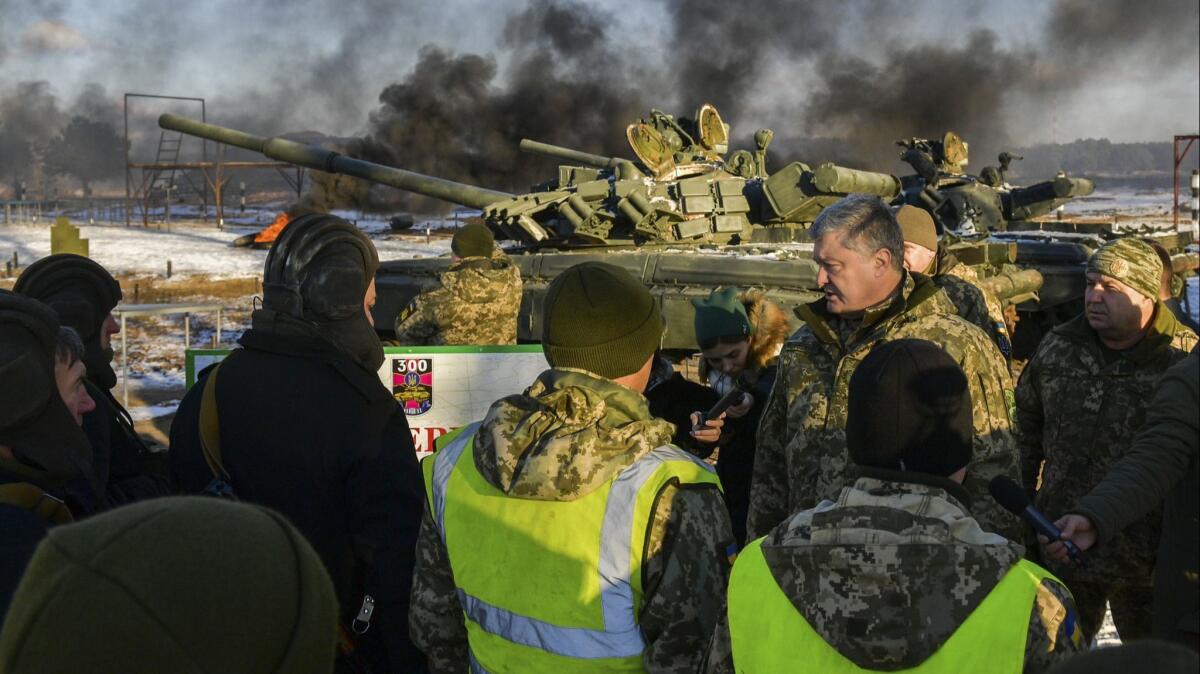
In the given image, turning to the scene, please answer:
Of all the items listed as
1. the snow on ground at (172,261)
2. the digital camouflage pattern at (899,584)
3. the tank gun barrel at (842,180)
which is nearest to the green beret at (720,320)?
the digital camouflage pattern at (899,584)

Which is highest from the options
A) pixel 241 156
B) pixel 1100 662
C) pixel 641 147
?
pixel 241 156

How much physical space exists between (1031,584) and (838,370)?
1.57m

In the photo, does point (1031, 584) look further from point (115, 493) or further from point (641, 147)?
point (641, 147)

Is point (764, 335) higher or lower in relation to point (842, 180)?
lower

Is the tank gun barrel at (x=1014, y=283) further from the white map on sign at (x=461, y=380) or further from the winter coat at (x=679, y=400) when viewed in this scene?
the winter coat at (x=679, y=400)

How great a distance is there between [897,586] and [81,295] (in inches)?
132

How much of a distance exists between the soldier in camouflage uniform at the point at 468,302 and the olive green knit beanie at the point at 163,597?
577 centimetres

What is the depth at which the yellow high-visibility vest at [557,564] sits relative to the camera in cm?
239

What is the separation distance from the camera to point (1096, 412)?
4.05 metres

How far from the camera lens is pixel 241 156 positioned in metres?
112

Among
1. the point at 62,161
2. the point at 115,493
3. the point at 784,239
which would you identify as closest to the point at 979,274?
the point at 784,239

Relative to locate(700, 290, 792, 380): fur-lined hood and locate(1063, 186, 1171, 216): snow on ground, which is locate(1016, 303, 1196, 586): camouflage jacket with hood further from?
locate(1063, 186, 1171, 216): snow on ground

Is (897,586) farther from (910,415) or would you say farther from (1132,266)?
(1132,266)

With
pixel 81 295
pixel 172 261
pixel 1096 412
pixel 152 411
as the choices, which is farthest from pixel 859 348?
pixel 172 261
